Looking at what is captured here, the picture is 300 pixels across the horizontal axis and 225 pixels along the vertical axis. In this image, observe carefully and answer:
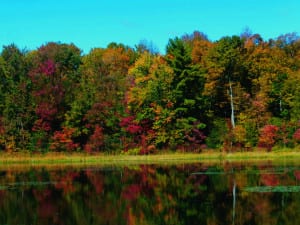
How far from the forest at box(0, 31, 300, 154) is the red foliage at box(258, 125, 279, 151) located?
142 mm

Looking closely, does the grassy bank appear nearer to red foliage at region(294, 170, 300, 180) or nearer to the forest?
the forest

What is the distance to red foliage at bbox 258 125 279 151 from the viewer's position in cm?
5759

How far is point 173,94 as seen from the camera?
204 feet

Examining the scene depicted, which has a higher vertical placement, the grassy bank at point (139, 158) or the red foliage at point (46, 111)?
the red foliage at point (46, 111)

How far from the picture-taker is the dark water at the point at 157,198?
21223mm

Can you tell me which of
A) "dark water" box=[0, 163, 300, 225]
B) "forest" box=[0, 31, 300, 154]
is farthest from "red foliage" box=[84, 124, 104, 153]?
"dark water" box=[0, 163, 300, 225]

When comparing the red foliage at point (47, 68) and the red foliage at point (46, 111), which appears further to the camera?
the red foliage at point (47, 68)

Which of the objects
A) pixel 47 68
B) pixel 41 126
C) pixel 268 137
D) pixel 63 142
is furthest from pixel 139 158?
pixel 47 68

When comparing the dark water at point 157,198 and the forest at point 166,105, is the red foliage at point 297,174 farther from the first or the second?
the forest at point 166,105

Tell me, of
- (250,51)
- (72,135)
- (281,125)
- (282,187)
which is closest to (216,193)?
(282,187)

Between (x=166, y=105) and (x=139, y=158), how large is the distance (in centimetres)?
765

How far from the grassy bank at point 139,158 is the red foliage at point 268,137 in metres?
2.10

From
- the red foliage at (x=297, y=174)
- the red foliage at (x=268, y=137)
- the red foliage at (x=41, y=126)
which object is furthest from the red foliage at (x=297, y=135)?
the red foliage at (x=41, y=126)

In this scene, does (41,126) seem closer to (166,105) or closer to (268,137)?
(166,105)
